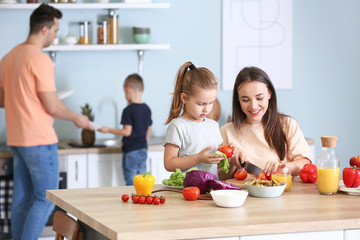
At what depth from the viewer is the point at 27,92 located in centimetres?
364

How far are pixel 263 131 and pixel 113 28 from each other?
76.5 inches

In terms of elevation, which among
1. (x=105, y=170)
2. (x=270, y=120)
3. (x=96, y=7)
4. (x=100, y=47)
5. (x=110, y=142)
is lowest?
(x=105, y=170)

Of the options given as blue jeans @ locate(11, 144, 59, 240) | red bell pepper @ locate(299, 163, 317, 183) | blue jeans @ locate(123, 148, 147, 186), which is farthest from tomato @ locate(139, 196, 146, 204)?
blue jeans @ locate(123, 148, 147, 186)

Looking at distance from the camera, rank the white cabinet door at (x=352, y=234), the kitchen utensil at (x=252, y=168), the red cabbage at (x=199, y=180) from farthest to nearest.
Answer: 1. the kitchen utensil at (x=252, y=168)
2. the red cabbage at (x=199, y=180)
3. the white cabinet door at (x=352, y=234)

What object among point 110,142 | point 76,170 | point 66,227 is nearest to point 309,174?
point 66,227

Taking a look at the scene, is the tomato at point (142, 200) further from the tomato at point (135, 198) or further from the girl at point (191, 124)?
the girl at point (191, 124)

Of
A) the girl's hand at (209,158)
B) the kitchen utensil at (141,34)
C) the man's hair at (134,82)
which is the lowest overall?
the girl's hand at (209,158)

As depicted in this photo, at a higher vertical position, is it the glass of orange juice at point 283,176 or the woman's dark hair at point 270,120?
the woman's dark hair at point 270,120

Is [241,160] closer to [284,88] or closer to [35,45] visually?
[35,45]

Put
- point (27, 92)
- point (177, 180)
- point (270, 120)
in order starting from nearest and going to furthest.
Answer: point (177, 180), point (270, 120), point (27, 92)

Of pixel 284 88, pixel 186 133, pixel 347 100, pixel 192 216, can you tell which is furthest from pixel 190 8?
pixel 192 216

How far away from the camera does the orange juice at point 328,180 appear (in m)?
2.34

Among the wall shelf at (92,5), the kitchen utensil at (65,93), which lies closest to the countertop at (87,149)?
the kitchen utensil at (65,93)

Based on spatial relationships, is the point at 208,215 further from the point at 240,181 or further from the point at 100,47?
the point at 100,47
